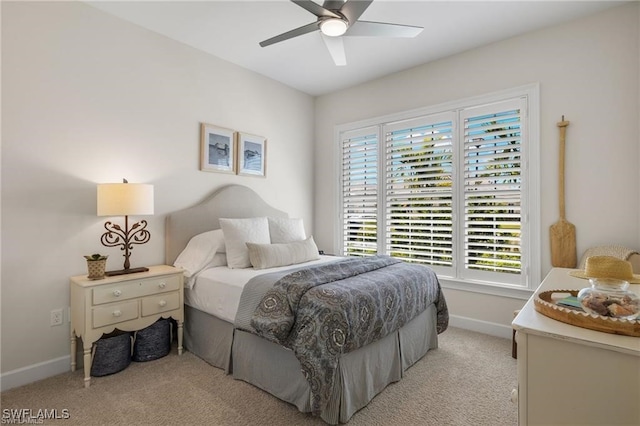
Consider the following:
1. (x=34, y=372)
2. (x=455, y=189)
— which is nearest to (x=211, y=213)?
(x=34, y=372)

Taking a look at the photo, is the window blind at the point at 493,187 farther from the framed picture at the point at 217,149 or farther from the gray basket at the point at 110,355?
the gray basket at the point at 110,355

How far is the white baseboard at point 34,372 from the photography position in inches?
Answer: 86.9

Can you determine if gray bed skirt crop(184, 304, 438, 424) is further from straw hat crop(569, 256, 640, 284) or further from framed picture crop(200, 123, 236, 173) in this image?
framed picture crop(200, 123, 236, 173)

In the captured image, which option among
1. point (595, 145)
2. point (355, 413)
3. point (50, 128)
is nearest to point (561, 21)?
point (595, 145)

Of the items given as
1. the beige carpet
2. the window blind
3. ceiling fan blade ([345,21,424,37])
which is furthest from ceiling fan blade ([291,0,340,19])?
the beige carpet

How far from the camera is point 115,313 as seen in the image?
234cm

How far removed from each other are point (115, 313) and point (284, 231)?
1.66 meters

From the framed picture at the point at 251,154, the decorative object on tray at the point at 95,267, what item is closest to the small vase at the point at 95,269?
A: the decorative object on tray at the point at 95,267

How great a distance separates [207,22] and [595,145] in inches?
140

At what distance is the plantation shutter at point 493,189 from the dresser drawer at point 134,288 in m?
2.88

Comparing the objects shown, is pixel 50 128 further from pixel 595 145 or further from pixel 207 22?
pixel 595 145

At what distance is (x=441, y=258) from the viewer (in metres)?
3.54

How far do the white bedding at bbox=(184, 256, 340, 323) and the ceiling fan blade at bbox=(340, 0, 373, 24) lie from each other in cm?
199

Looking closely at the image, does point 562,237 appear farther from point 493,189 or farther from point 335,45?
point 335,45
